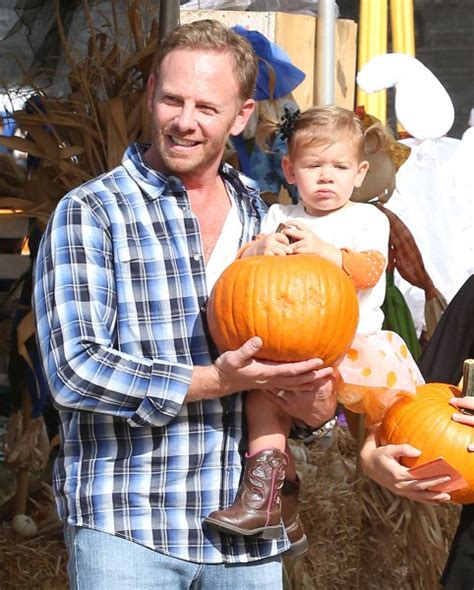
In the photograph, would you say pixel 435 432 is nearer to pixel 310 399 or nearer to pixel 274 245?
pixel 310 399

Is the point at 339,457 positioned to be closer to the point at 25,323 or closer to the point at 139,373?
the point at 25,323

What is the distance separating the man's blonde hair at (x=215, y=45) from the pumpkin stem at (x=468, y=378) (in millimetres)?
803

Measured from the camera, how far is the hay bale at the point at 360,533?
453 centimetres

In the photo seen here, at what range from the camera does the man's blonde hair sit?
8.69 feet

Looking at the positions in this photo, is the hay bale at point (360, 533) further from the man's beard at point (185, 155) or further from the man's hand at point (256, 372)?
the man's beard at point (185, 155)

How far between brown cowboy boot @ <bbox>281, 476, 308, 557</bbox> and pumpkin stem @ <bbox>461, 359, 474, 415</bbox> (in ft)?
1.60

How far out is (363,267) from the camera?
284 centimetres

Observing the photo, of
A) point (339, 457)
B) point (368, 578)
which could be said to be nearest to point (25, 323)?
point (339, 457)

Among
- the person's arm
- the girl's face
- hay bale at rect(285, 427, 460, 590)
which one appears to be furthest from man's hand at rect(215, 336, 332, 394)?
hay bale at rect(285, 427, 460, 590)

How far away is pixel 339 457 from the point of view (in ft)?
16.0

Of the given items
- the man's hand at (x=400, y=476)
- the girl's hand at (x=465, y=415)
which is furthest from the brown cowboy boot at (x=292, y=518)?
the girl's hand at (x=465, y=415)

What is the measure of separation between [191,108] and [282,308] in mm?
485

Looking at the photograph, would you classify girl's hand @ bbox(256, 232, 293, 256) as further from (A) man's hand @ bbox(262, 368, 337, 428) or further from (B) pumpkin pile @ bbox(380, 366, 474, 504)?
(B) pumpkin pile @ bbox(380, 366, 474, 504)

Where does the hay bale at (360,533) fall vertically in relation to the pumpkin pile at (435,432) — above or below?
below
